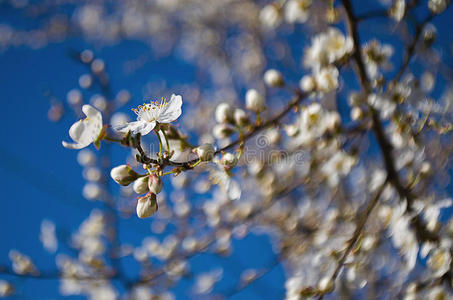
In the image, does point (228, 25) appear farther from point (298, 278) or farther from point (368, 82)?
point (298, 278)

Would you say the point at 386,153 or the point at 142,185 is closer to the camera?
the point at 142,185

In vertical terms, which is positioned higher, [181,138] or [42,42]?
[42,42]

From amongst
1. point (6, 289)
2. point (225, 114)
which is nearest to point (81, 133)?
point (225, 114)

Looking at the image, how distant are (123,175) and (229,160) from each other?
0.90 ft

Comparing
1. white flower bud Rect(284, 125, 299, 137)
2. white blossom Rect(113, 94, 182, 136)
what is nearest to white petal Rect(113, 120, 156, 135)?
white blossom Rect(113, 94, 182, 136)

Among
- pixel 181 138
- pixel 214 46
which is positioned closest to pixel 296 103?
pixel 181 138

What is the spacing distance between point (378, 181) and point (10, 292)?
2121mm

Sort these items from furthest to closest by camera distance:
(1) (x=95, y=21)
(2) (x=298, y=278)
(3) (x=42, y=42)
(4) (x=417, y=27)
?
(1) (x=95, y=21) < (3) (x=42, y=42) < (2) (x=298, y=278) < (4) (x=417, y=27)

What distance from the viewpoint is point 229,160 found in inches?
34.9

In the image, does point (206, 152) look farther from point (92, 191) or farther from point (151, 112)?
point (92, 191)

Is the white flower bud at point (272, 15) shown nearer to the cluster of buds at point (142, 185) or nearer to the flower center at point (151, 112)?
the flower center at point (151, 112)

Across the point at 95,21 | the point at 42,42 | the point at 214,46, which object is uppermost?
the point at 95,21

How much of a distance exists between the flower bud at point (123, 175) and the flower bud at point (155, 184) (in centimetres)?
8

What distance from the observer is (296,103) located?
117 centimetres
